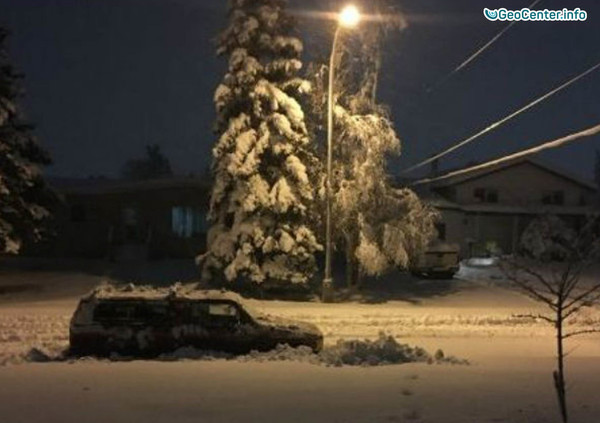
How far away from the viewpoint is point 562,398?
8766 mm

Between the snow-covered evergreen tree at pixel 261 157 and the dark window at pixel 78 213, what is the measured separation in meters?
17.2

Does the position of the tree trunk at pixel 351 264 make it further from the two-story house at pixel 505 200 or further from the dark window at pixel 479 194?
the dark window at pixel 479 194

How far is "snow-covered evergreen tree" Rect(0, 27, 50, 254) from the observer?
30.8m

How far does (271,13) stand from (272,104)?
3.20 metres

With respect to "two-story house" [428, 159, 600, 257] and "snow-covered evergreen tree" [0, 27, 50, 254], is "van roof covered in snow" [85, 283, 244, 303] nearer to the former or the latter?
"snow-covered evergreen tree" [0, 27, 50, 254]

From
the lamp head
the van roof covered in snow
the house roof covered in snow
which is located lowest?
the van roof covered in snow

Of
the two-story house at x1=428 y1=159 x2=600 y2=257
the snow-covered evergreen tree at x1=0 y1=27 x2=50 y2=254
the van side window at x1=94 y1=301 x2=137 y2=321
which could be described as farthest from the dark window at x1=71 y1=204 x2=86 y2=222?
the van side window at x1=94 y1=301 x2=137 y2=321

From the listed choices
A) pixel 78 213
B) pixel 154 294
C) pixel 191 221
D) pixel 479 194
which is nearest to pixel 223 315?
pixel 154 294

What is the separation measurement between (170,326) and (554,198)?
47299 mm

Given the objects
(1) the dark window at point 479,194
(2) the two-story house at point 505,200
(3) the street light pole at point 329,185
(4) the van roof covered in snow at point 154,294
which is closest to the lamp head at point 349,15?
(3) the street light pole at point 329,185

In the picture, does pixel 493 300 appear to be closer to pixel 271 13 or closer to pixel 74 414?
pixel 271 13

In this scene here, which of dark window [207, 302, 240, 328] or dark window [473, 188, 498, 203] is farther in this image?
dark window [473, 188, 498, 203]

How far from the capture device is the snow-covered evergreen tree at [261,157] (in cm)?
2995

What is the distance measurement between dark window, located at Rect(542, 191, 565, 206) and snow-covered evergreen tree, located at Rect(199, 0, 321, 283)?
3131 cm
